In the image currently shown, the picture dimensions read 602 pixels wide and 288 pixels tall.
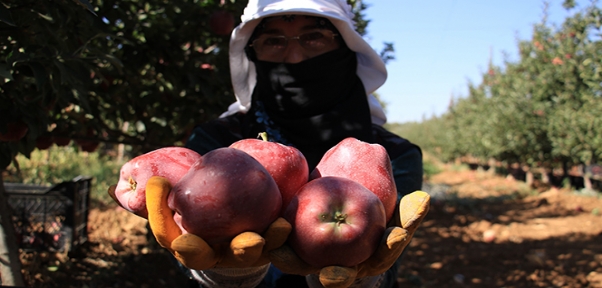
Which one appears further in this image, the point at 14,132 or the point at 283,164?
the point at 14,132

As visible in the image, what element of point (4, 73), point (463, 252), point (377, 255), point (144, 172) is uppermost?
point (4, 73)

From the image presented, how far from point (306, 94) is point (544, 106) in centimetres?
1067

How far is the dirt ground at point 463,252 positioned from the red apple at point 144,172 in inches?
88.3

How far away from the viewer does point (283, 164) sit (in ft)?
3.16

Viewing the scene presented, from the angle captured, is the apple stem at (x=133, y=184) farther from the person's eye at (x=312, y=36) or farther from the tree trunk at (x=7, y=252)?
the tree trunk at (x=7, y=252)

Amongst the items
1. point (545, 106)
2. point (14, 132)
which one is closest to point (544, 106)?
point (545, 106)

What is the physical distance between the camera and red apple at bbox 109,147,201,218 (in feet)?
3.14

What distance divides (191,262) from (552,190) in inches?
466

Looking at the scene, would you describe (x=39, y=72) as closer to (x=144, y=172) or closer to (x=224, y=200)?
(x=144, y=172)

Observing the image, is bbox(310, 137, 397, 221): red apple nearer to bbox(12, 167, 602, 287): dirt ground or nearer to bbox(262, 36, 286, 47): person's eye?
bbox(262, 36, 286, 47): person's eye

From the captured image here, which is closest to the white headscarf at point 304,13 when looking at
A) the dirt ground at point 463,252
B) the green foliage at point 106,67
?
the green foliage at point 106,67

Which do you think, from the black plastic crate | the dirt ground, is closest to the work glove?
the dirt ground

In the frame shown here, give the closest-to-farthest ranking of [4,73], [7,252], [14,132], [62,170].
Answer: [4,73]
[14,132]
[7,252]
[62,170]

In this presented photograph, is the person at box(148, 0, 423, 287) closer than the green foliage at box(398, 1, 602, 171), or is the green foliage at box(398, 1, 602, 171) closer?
the person at box(148, 0, 423, 287)
